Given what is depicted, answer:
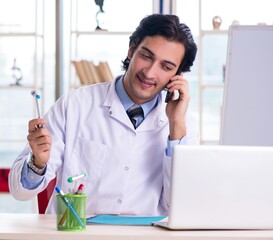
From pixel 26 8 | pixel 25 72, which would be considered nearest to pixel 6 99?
pixel 25 72

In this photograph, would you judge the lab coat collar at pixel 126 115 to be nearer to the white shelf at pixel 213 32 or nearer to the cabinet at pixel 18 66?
the white shelf at pixel 213 32

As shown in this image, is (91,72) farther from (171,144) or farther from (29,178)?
(29,178)

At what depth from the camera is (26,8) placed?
579cm

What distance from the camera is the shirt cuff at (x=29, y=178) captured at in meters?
2.63

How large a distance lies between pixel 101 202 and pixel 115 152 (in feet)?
0.65

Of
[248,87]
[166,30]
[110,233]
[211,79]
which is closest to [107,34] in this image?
[211,79]

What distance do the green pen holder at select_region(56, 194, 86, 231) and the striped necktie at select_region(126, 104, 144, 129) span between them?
2.56 ft

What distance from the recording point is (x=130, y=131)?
9.39 feet

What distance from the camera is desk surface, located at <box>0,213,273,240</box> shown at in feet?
6.59

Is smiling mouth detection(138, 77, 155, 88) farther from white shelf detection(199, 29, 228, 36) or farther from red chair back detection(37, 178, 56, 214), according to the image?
white shelf detection(199, 29, 228, 36)

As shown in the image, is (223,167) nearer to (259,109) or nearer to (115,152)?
(115,152)

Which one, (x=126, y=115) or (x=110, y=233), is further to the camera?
(x=126, y=115)

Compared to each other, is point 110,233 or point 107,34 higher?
point 107,34

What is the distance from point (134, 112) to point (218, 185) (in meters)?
0.84
